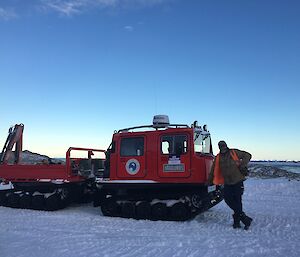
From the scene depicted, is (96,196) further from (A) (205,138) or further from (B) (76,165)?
(A) (205,138)

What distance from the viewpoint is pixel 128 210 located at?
10664mm

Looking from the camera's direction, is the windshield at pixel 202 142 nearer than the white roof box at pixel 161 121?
Yes

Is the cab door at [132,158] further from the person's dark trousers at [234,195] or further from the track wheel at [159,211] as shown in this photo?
the person's dark trousers at [234,195]

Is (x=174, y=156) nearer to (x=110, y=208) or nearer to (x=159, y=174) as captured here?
(x=159, y=174)

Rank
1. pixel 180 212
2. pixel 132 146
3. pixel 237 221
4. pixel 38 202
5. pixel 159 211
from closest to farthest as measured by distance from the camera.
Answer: pixel 237 221 → pixel 180 212 → pixel 159 211 → pixel 132 146 → pixel 38 202

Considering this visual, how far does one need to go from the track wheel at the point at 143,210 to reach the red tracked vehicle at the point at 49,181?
8.59ft

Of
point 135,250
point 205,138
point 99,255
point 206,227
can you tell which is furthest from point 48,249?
point 205,138

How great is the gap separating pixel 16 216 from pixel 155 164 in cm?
387

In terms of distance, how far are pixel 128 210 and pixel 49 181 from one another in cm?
297

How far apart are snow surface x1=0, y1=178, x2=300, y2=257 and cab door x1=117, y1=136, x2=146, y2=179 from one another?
50.5 inches

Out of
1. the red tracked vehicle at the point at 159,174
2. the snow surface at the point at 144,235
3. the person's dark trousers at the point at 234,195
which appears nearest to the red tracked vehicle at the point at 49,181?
the snow surface at the point at 144,235

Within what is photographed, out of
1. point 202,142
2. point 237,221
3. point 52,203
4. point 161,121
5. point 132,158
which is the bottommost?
point 237,221

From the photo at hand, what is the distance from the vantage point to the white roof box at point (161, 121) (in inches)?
428

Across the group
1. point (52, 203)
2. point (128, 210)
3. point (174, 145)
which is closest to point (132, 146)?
point (174, 145)
